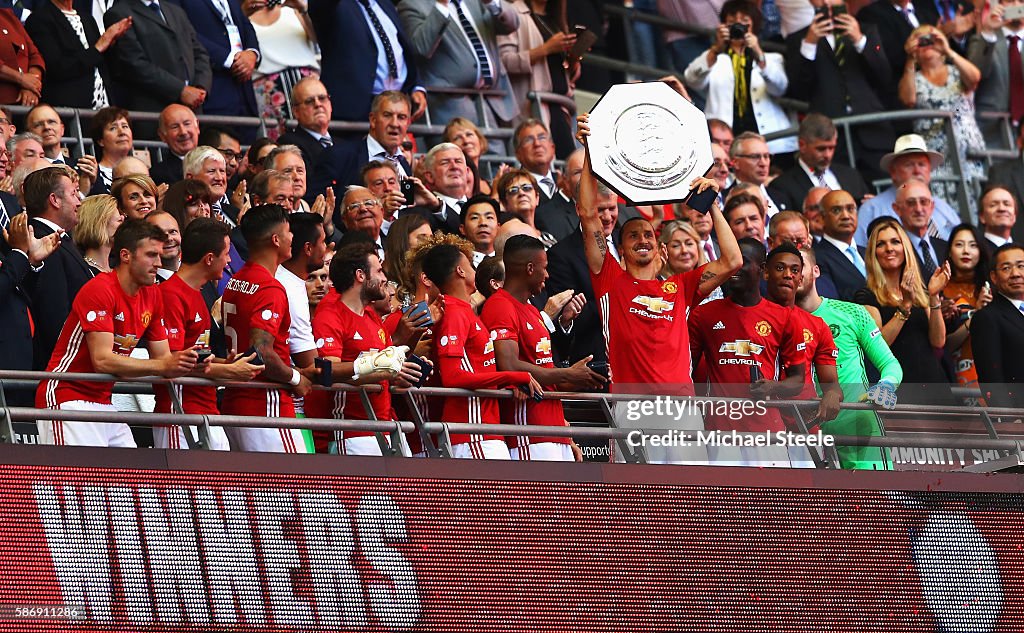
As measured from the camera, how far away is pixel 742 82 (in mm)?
17469

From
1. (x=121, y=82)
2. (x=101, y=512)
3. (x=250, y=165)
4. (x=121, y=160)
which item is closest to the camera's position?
(x=101, y=512)

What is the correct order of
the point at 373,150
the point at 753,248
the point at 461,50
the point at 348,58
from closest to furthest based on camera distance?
the point at 753,248
the point at 373,150
the point at 348,58
the point at 461,50

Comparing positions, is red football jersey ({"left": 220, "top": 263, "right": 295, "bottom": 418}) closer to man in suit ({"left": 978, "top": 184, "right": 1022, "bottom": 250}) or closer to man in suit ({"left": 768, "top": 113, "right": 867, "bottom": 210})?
man in suit ({"left": 768, "top": 113, "right": 867, "bottom": 210})

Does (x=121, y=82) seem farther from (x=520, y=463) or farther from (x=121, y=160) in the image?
(x=520, y=463)

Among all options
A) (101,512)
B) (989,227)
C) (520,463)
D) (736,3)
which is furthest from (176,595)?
(736,3)

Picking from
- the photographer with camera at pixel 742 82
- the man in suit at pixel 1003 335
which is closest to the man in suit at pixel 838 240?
the man in suit at pixel 1003 335

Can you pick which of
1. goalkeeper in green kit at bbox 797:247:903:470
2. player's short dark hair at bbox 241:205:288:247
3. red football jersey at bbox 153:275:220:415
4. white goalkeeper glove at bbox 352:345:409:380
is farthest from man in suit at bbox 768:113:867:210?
red football jersey at bbox 153:275:220:415

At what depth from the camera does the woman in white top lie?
603 inches

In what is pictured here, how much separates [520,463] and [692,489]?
904 millimetres

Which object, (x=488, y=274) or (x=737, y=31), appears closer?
(x=488, y=274)

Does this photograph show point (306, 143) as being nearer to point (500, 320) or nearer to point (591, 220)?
point (591, 220)

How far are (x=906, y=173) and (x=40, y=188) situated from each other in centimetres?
831

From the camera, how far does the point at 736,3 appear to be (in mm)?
Result: 17625

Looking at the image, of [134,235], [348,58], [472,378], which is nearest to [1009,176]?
[348,58]
